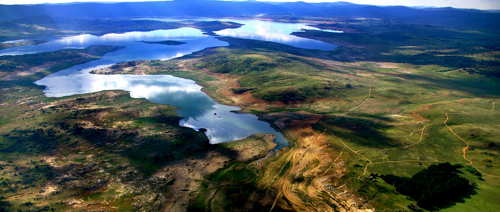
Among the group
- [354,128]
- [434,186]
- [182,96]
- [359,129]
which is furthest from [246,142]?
[182,96]

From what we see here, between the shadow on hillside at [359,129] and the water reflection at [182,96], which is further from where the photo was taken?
the water reflection at [182,96]

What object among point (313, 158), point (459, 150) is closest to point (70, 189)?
point (313, 158)

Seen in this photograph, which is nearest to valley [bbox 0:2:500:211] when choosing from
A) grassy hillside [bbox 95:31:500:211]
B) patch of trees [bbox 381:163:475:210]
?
patch of trees [bbox 381:163:475:210]

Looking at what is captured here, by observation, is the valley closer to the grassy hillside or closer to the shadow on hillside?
the shadow on hillside

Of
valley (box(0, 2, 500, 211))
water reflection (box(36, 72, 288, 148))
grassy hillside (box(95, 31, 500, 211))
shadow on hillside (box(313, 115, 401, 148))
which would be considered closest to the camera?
valley (box(0, 2, 500, 211))

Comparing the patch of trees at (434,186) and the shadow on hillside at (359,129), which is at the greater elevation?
the patch of trees at (434,186)

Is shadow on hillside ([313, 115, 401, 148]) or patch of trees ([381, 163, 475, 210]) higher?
patch of trees ([381, 163, 475, 210])

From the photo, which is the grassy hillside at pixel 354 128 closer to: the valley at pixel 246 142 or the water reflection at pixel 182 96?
the valley at pixel 246 142

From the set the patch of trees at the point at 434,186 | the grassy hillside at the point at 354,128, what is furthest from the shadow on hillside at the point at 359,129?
the patch of trees at the point at 434,186

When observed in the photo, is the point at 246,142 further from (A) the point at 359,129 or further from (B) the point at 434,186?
(B) the point at 434,186
